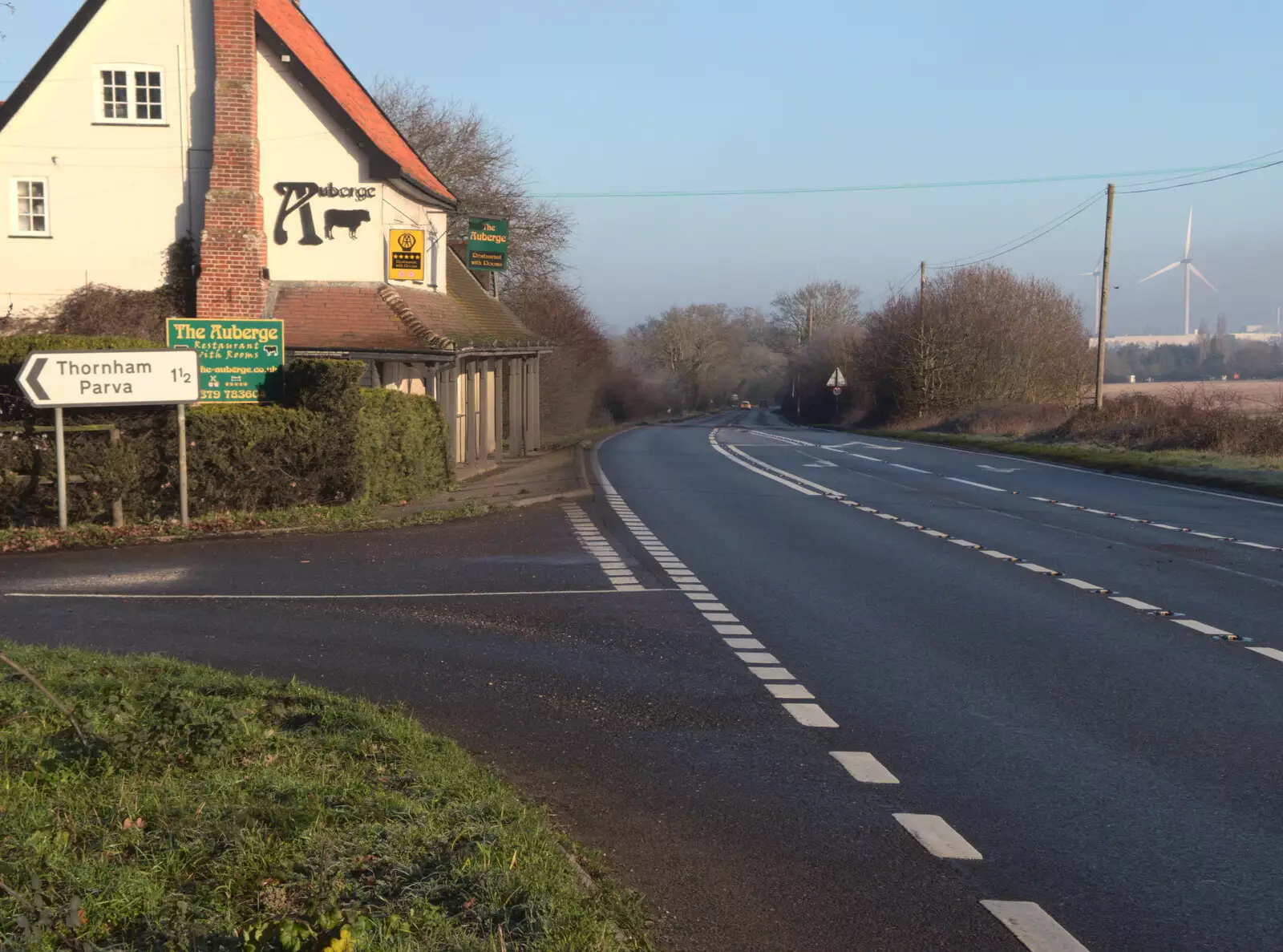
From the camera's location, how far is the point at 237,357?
20.3 m

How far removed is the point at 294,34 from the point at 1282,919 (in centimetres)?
3090

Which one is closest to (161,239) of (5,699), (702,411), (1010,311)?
(5,699)

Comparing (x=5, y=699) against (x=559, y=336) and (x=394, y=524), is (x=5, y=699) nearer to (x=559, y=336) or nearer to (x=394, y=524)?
(x=394, y=524)

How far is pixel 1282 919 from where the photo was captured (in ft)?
15.1

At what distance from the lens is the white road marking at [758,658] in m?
9.02

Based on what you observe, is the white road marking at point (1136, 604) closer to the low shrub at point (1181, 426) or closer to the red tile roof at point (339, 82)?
the red tile roof at point (339, 82)

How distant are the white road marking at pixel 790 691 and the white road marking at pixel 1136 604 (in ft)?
14.4

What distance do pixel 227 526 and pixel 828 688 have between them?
1109 centimetres

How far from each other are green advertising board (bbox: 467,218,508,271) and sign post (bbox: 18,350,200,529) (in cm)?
2275

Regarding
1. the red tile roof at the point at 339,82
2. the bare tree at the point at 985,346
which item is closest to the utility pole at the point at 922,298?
the bare tree at the point at 985,346

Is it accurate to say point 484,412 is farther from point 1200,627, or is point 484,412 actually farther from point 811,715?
point 811,715

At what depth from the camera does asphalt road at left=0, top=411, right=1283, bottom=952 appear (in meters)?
4.88

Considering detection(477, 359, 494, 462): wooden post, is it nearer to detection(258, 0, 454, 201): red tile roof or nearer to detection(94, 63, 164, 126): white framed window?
detection(258, 0, 454, 201): red tile roof

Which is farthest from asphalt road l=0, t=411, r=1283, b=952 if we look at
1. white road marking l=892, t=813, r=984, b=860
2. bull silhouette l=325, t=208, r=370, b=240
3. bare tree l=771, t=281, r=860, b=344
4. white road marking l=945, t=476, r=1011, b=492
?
bare tree l=771, t=281, r=860, b=344
